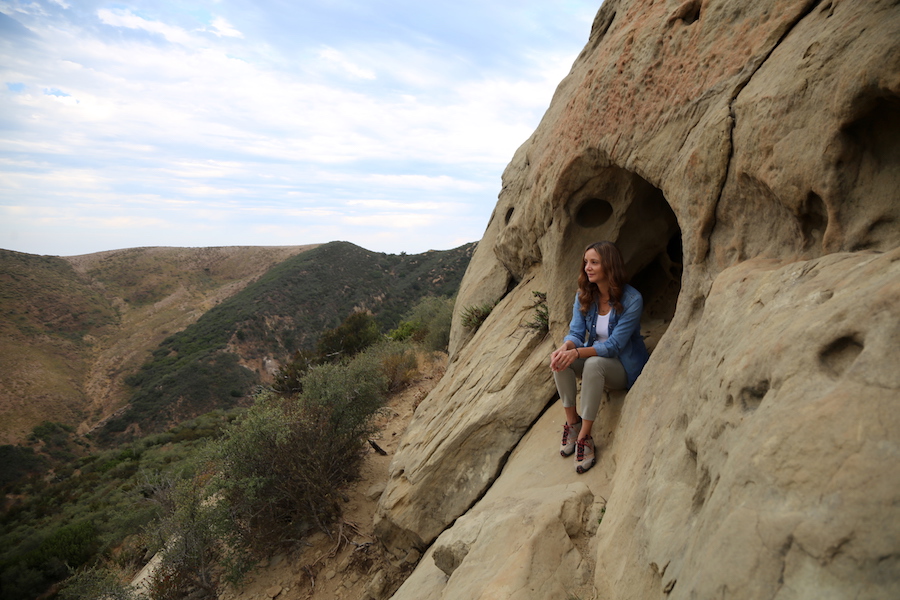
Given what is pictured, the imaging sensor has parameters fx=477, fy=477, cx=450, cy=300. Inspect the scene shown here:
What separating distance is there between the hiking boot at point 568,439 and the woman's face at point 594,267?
4.38 feet

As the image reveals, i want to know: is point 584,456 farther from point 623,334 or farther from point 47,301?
point 47,301

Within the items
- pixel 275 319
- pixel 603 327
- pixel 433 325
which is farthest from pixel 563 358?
pixel 275 319

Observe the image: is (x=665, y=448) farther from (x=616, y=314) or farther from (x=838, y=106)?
(x=838, y=106)

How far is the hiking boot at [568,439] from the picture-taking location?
169 inches

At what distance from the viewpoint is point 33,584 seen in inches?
557

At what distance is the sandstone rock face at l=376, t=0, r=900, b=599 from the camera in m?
1.60

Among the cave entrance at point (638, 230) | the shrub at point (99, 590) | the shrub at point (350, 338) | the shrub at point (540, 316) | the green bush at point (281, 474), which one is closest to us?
the cave entrance at point (638, 230)

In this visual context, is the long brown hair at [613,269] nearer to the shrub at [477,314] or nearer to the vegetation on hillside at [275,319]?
the shrub at [477,314]

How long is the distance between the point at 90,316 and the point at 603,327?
4849 centimetres

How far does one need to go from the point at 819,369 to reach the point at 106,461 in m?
28.8

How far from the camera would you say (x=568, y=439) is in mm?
4324

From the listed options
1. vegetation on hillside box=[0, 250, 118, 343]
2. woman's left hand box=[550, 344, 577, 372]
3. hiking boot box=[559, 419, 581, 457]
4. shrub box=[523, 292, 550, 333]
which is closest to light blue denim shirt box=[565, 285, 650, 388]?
woman's left hand box=[550, 344, 577, 372]

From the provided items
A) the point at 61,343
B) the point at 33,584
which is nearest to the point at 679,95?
the point at 33,584

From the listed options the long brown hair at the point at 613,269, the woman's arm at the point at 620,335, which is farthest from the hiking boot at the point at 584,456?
the long brown hair at the point at 613,269
